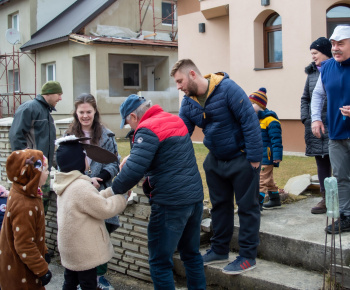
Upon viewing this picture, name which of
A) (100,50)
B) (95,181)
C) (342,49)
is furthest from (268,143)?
(100,50)

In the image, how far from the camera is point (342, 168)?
4.29 meters

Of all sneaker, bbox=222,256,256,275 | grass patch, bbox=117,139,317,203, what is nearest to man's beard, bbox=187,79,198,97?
sneaker, bbox=222,256,256,275

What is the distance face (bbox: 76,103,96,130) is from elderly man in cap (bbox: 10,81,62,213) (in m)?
0.91

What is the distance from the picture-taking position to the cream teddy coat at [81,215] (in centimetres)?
352

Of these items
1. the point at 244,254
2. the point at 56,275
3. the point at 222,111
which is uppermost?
the point at 222,111

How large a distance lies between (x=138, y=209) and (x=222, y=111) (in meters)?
1.41

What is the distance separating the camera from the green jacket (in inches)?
197

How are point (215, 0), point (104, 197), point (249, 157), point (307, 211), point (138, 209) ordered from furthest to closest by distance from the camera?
point (215, 0), point (307, 211), point (138, 209), point (249, 157), point (104, 197)

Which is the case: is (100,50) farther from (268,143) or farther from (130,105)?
(130,105)

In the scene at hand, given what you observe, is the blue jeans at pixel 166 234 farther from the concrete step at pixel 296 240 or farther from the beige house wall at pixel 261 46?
the beige house wall at pixel 261 46

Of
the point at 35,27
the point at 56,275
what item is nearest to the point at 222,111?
the point at 56,275

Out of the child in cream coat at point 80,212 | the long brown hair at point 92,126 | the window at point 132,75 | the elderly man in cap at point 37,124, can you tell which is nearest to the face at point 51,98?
the elderly man in cap at point 37,124

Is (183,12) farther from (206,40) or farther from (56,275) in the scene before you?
(56,275)

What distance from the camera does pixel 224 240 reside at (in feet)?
14.5
